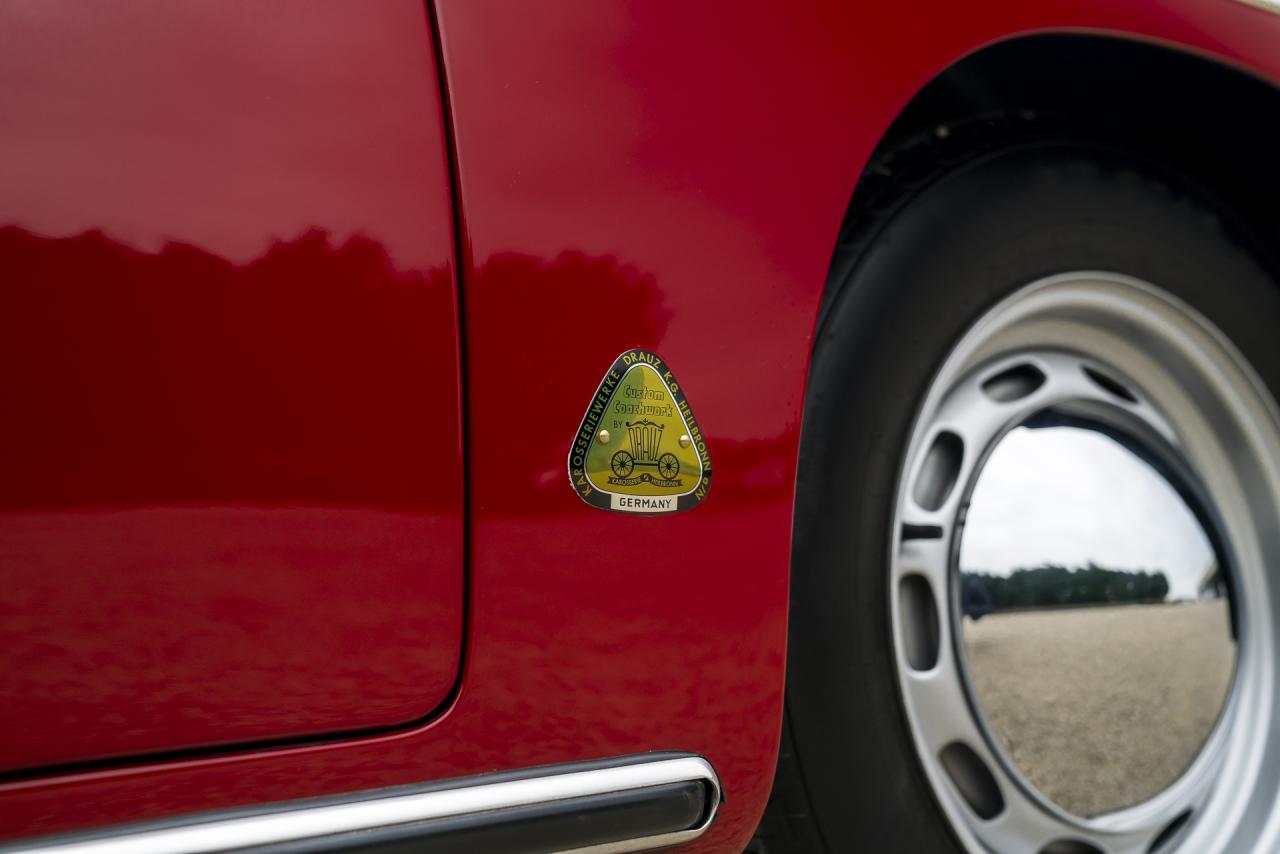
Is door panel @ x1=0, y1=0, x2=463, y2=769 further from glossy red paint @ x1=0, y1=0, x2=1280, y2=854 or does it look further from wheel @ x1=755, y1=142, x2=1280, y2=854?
wheel @ x1=755, y1=142, x2=1280, y2=854

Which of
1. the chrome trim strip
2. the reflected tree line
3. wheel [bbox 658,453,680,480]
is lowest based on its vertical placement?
the chrome trim strip

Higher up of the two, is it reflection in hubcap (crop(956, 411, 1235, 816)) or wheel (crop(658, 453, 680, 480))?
wheel (crop(658, 453, 680, 480))

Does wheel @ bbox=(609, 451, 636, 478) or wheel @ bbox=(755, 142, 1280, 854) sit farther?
wheel @ bbox=(755, 142, 1280, 854)

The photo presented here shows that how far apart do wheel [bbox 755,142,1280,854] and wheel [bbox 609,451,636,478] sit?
25 cm

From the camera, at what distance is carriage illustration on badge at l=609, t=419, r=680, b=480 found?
2.49 feet

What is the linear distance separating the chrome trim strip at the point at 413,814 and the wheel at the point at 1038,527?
0.57 feet

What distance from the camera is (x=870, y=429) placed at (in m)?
0.95

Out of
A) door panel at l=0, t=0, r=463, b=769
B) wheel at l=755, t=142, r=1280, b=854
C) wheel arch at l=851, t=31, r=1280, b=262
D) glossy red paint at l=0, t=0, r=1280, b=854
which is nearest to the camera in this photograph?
door panel at l=0, t=0, r=463, b=769

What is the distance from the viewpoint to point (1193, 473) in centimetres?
126

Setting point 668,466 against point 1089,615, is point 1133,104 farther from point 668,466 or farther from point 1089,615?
point 668,466

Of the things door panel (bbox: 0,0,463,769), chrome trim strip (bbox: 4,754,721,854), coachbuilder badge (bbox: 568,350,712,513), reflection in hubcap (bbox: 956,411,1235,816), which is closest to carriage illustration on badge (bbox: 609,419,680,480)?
coachbuilder badge (bbox: 568,350,712,513)

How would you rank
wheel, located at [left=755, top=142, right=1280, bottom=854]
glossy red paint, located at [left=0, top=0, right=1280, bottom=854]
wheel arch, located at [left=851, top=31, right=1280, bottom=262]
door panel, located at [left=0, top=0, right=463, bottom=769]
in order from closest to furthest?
door panel, located at [left=0, top=0, right=463, bottom=769], glossy red paint, located at [left=0, top=0, right=1280, bottom=854], wheel, located at [left=755, top=142, right=1280, bottom=854], wheel arch, located at [left=851, top=31, right=1280, bottom=262]

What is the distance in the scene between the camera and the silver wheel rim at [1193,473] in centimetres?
102

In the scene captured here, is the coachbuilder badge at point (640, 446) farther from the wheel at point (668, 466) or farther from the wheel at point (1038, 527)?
the wheel at point (1038, 527)
